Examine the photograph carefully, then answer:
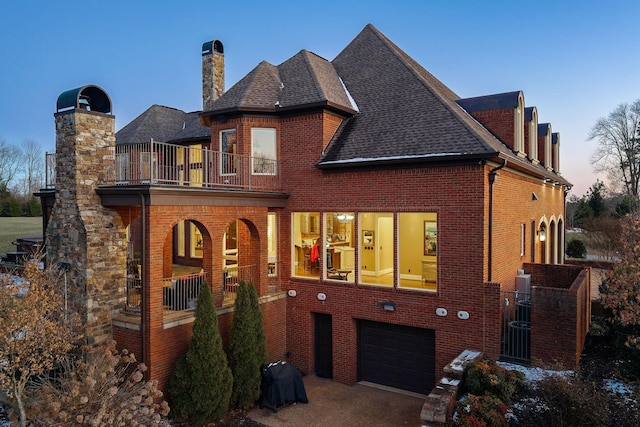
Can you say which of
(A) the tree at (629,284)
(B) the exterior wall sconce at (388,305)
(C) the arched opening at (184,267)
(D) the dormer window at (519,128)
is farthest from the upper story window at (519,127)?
(C) the arched opening at (184,267)

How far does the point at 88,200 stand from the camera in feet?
33.7

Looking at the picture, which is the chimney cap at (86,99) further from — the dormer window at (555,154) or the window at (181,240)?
the dormer window at (555,154)

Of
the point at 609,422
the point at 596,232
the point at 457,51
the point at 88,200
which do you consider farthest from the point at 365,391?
the point at 457,51

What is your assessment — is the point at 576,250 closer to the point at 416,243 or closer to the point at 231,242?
the point at 416,243

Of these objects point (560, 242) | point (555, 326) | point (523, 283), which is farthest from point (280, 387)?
point (560, 242)

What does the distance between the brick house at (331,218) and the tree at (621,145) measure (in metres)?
31.5

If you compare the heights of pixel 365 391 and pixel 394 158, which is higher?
pixel 394 158

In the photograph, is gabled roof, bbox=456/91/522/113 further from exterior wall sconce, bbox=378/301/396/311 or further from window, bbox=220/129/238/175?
window, bbox=220/129/238/175

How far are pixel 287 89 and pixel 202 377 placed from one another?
953 centimetres

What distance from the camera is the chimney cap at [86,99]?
10203 mm

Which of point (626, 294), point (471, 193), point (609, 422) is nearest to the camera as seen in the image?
point (609, 422)

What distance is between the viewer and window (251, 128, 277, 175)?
13.6 meters

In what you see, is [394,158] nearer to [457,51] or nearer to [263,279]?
[263,279]

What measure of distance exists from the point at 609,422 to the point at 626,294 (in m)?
2.38
